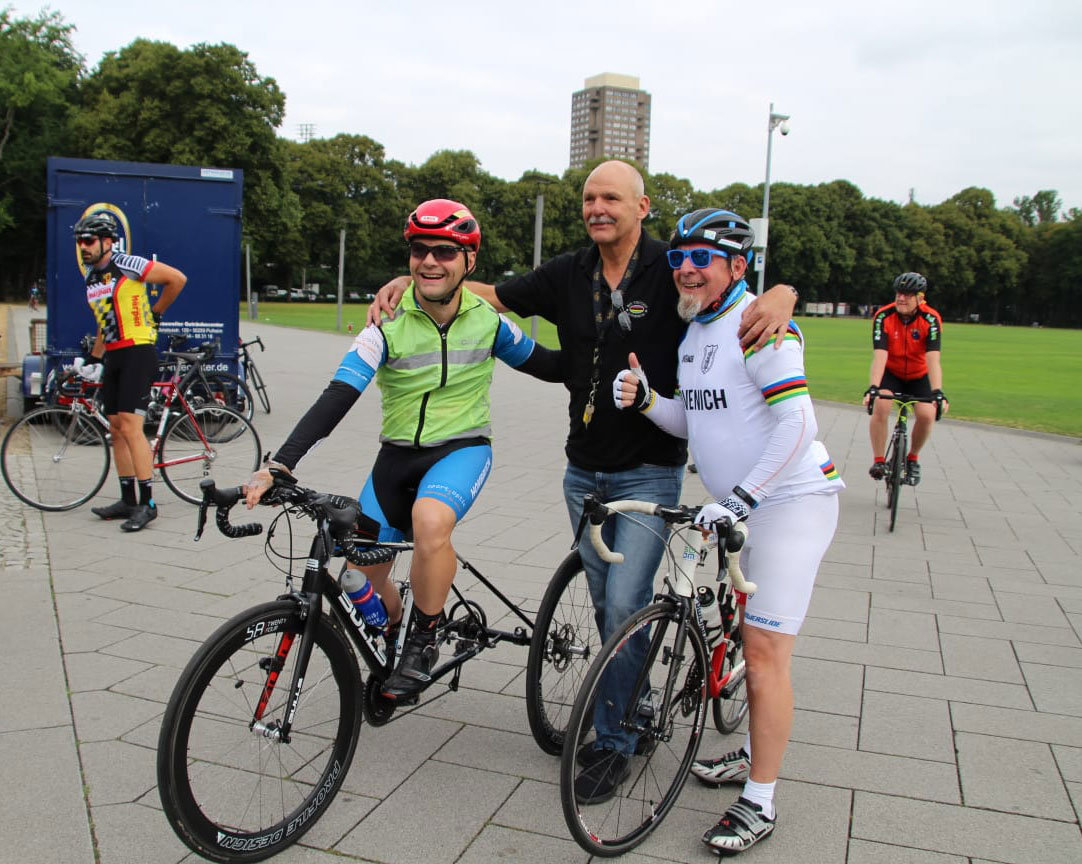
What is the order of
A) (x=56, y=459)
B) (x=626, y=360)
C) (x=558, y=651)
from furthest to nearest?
1. (x=56, y=459)
2. (x=558, y=651)
3. (x=626, y=360)

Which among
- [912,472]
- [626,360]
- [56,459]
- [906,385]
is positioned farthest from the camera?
[906,385]

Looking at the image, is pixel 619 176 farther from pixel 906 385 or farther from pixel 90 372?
pixel 906 385

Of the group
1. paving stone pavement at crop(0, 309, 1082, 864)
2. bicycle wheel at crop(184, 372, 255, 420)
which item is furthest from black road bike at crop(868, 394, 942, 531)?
bicycle wheel at crop(184, 372, 255, 420)

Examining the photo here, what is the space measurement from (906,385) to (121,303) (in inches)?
255

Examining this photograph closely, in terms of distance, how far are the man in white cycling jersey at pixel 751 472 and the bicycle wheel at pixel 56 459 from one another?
5366 mm

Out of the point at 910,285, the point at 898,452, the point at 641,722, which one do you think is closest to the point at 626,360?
the point at 641,722

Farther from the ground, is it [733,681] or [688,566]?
[688,566]

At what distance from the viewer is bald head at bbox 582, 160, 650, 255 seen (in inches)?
127

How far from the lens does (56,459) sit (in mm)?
6938

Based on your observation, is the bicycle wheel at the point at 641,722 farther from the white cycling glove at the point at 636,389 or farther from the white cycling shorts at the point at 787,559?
the white cycling glove at the point at 636,389

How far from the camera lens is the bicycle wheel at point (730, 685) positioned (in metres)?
3.32

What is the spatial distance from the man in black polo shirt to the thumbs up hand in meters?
0.14

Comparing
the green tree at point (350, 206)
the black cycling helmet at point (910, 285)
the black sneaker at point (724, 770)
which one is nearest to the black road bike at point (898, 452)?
the black cycling helmet at point (910, 285)

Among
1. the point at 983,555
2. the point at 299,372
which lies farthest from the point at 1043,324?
the point at 983,555
